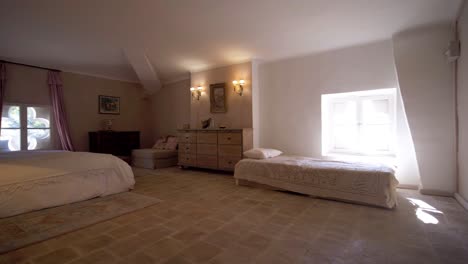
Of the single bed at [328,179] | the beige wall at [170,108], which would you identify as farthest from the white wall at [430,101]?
the beige wall at [170,108]

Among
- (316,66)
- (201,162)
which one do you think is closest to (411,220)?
(316,66)

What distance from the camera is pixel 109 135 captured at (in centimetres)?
590

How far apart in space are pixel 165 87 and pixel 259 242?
243 inches

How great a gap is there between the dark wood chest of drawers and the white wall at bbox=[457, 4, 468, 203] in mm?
6831

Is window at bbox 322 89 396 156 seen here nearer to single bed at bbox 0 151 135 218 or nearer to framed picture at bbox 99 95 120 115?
single bed at bbox 0 151 135 218

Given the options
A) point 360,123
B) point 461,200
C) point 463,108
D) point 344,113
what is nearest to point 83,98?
point 344,113

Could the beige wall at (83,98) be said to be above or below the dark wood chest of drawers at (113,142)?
above

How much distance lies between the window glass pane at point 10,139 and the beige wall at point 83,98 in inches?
26.5

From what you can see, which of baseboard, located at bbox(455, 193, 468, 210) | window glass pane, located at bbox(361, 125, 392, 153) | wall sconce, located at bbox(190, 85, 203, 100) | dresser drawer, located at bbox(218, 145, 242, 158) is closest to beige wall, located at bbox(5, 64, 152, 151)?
wall sconce, located at bbox(190, 85, 203, 100)

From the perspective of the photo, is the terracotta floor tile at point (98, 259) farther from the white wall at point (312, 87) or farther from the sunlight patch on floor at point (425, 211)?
the white wall at point (312, 87)

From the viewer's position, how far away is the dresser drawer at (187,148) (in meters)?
5.26

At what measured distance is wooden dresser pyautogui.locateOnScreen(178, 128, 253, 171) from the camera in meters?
4.58

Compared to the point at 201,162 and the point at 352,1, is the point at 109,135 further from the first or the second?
the point at 352,1

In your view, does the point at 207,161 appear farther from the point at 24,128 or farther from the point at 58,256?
the point at 24,128
